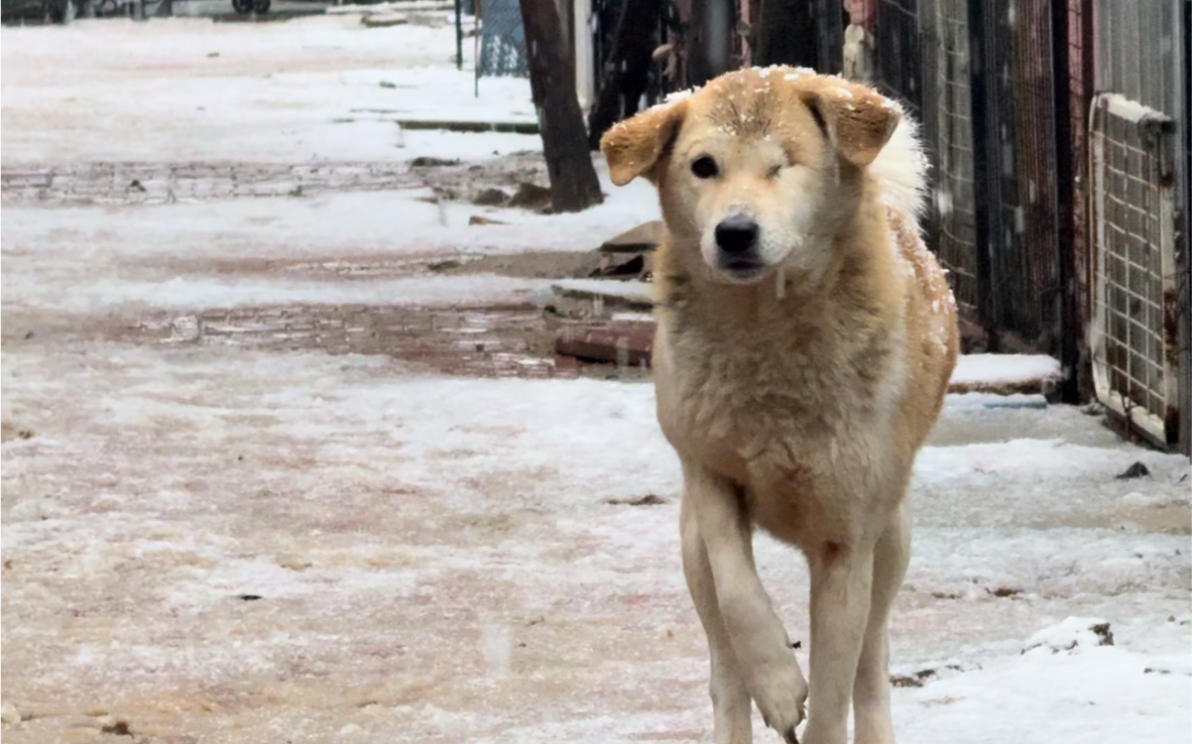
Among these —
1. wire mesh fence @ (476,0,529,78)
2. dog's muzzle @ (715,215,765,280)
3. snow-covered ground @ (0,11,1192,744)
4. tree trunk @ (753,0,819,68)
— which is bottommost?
wire mesh fence @ (476,0,529,78)

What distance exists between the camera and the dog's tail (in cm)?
482

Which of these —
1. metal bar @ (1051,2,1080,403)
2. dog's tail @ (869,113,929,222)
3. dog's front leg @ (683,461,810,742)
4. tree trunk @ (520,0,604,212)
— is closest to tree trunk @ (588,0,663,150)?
tree trunk @ (520,0,604,212)

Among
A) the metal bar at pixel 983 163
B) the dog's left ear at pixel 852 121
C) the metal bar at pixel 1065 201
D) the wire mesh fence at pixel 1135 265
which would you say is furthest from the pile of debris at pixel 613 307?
the dog's left ear at pixel 852 121

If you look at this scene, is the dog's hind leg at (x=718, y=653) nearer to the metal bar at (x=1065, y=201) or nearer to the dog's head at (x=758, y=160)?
the dog's head at (x=758, y=160)

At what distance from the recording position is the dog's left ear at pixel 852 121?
442cm

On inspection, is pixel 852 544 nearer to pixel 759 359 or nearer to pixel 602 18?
pixel 759 359

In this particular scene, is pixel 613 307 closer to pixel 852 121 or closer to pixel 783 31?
pixel 783 31

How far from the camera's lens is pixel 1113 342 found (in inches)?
376

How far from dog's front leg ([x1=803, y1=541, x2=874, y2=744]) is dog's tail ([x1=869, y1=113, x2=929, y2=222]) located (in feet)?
2.85

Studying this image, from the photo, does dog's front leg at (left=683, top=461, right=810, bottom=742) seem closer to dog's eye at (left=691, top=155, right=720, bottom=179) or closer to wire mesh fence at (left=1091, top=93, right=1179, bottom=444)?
dog's eye at (left=691, top=155, right=720, bottom=179)

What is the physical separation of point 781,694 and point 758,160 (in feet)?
3.69

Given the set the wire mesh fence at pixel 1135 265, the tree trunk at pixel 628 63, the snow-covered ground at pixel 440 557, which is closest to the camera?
the snow-covered ground at pixel 440 557

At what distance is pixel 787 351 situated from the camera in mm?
4543

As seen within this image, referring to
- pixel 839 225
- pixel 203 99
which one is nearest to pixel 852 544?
pixel 839 225
